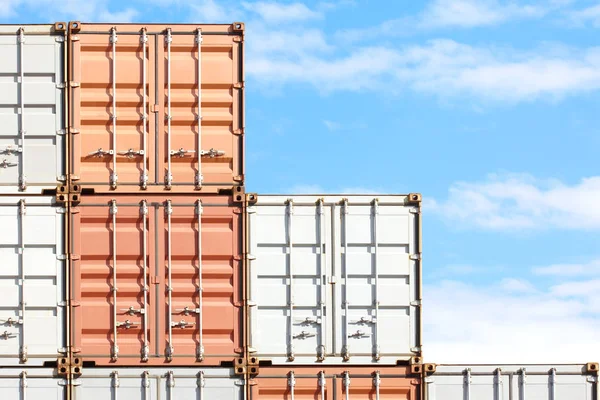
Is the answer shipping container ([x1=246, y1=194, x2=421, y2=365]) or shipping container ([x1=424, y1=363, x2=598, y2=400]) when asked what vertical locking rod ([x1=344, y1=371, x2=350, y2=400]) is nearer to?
shipping container ([x1=246, y1=194, x2=421, y2=365])

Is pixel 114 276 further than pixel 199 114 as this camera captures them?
No

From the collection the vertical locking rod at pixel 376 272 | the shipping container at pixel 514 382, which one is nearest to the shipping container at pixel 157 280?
the vertical locking rod at pixel 376 272

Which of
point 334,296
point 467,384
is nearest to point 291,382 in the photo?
point 334,296

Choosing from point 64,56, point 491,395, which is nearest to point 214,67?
point 64,56

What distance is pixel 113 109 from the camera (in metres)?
17.2

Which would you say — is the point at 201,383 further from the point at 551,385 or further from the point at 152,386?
the point at 551,385

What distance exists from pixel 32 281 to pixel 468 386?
6869mm

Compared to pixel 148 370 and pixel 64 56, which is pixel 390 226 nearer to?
pixel 148 370

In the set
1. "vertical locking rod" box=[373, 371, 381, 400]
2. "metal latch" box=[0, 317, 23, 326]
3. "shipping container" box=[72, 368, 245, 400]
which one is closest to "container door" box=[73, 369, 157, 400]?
"shipping container" box=[72, 368, 245, 400]

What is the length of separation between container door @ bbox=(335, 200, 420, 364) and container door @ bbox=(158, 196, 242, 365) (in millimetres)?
1625

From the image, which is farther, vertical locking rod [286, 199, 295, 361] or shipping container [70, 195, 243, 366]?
vertical locking rod [286, 199, 295, 361]

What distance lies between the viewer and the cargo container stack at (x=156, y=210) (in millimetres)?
16734

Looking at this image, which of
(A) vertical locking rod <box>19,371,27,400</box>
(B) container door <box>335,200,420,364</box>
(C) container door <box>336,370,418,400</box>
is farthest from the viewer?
(B) container door <box>335,200,420,364</box>

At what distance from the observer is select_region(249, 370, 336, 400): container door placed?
16766 millimetres
